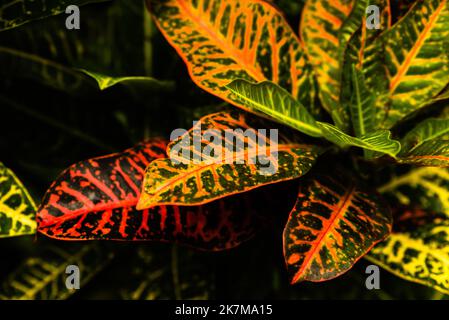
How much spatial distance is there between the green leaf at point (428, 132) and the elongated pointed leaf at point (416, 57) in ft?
0.17

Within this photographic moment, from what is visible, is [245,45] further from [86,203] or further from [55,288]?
[55,288]

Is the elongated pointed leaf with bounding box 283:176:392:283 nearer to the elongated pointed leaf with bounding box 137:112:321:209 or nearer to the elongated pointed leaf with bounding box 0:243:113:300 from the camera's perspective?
the elongated pointed leaf with bounding box 137:112:321:209

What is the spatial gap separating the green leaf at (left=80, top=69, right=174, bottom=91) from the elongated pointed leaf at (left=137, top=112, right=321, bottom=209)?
0.15 meters

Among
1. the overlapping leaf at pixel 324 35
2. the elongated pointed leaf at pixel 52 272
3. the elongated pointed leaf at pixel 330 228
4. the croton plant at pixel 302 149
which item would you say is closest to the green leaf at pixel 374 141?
the croton plant at pixel 302 149

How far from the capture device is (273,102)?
62 centimetres

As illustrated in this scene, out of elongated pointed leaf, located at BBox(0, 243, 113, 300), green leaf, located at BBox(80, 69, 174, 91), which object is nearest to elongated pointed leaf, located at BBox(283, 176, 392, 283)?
green leaf, located at BBox(80, 69, 174, 91)

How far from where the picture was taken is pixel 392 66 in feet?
2.46

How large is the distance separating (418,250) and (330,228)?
194 mm

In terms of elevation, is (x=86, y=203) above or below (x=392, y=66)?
below

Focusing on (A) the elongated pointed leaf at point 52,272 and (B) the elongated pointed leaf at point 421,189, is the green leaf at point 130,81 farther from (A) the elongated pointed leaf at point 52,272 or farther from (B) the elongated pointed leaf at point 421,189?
(B) the elongated pointed leaf at point 421,189

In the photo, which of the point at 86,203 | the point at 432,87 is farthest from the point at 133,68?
the point at 432,87

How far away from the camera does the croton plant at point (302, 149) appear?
0.60 metres

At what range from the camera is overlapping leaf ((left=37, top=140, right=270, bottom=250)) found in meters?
0.62
